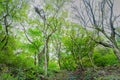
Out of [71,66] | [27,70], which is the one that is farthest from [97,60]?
[27,70]

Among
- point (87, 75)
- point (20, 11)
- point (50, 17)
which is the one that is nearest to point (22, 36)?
point (50, 17)

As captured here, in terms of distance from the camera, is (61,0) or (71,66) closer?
(61,0)

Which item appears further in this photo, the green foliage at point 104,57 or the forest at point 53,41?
the green foliage at point 104,57

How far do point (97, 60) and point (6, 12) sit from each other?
1730 centimetres

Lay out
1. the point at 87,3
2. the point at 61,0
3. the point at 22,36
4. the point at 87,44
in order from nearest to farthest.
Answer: the point at 87,3 → the point at 61,0 → the point at 87,44 → the point at 22,36

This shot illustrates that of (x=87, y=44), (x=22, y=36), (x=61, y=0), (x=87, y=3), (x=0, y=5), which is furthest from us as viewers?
(x=22, y=36)

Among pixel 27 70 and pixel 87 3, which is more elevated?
pixel 87 3

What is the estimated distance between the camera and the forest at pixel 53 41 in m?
20.9

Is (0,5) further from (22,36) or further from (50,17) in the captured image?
(22,36)

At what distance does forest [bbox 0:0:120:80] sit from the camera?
68.4ft

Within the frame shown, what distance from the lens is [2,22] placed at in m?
24.2

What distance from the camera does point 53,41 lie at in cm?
3575

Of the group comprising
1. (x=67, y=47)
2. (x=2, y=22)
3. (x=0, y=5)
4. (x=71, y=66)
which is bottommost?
(x=71, y=66)

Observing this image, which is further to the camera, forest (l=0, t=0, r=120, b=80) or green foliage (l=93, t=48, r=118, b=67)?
green foliage (l=93, t=48, r=118, b=67)
